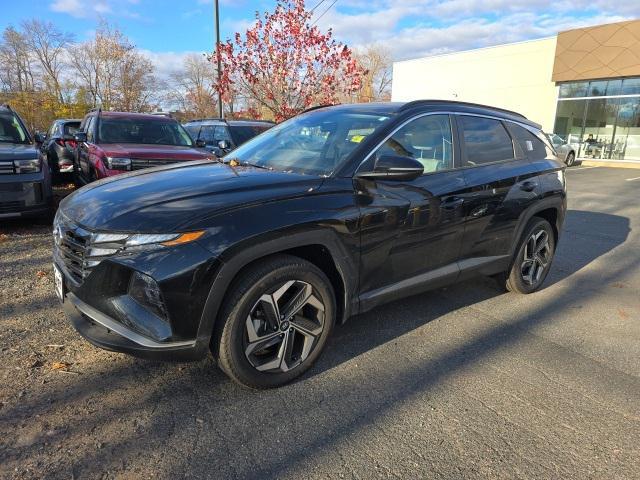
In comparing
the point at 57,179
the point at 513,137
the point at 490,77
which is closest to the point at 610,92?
the point at 490,77

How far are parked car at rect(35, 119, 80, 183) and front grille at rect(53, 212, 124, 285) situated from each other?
20.7ft

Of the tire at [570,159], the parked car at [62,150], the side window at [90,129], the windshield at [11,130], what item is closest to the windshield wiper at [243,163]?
the side window at [90,129]

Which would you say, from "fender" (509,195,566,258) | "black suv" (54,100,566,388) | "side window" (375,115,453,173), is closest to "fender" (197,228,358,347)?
"black suv" (54,100,566,388)

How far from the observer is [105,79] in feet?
140

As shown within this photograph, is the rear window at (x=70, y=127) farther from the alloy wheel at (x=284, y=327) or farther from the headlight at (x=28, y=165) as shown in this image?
the alloy wheel at (x=284, y=327)

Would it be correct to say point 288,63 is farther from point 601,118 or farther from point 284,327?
point 601,118

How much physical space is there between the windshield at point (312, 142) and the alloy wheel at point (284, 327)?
849 mm

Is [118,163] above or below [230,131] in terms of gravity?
below

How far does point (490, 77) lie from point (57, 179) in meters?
25.2

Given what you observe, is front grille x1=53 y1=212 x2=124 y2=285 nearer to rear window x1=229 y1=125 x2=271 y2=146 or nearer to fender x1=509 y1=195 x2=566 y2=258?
fender x1=509 y1=195 x2=566 y2=258

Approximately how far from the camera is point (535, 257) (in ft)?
15.2

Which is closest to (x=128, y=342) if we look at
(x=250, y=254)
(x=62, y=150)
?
(x=250, y=254)

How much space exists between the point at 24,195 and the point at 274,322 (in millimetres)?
4741

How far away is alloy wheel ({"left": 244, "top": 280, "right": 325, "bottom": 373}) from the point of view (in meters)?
2.69
